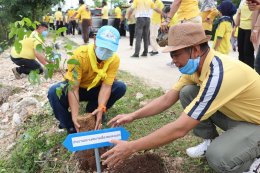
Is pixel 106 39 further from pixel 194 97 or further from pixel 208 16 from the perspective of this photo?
pixel 208 16

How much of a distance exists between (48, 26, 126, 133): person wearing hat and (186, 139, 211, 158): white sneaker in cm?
84

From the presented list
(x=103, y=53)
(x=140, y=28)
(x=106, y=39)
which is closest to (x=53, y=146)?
(x=103, y=53)

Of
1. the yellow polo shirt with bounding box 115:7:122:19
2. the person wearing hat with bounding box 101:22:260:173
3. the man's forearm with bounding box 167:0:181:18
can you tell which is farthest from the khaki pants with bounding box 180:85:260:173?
the yellow polo shirt with bounding box 115:7:122:19

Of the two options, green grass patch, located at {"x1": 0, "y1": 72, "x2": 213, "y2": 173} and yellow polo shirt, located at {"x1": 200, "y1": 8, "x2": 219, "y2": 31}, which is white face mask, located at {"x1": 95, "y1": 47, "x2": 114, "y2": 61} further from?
yellow polo shirt, located at {"x1": 200, "y1": 8, "x2": 219, "y2": 31}

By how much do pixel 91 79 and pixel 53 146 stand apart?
78 cm

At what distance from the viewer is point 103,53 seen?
311 cm

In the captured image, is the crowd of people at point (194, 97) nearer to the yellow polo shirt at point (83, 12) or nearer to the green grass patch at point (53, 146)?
the green grass patch at point (53, 146)

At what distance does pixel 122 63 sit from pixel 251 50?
3.77 metres

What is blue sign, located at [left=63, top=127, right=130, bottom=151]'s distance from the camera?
7.32ft

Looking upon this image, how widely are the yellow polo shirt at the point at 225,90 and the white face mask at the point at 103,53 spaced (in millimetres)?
1039

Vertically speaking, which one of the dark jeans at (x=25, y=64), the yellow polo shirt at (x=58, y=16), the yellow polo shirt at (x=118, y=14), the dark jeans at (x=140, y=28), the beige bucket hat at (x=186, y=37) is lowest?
the yellow polo shirt at (x=58, y=16)

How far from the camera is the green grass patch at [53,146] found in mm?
3098

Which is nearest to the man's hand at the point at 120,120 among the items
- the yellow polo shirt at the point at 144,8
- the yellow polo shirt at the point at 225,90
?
the yellow polo shirt at the point at 225,90

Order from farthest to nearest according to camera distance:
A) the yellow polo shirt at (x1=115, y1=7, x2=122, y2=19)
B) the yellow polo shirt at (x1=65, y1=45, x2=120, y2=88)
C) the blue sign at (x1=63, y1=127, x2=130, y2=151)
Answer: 1. the yellow polo shirt at (x1=115, y1=7, x2=122, y2=19)
2. the yellow polo shirt at (x1=65, y1=45, x2=120, y2=88)
3. the blue sign at (x1=63, y1=127, x2=130, y2=151)
